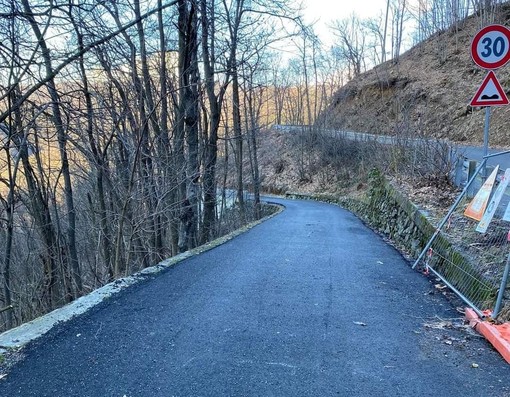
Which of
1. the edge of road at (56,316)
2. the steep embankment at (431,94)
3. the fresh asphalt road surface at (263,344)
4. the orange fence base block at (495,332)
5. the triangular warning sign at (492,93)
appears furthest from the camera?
the steep embankment at (431,94)

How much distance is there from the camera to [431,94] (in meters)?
27.9

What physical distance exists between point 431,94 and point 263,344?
28.9 metres

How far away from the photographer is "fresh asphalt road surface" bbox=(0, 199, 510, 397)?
2816 mm

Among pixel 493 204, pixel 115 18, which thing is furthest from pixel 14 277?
pixel 493 204

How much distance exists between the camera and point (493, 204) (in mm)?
4422

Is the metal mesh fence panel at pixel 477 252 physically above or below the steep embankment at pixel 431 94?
below

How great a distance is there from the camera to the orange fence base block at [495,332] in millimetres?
3238

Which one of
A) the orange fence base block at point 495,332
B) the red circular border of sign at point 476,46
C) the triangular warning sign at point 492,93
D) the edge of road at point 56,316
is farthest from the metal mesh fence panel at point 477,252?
the edge of road at point 56,316

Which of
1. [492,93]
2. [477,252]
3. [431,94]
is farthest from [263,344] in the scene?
[431,94]

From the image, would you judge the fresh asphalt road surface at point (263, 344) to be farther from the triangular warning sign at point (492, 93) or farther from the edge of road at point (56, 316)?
the triangular warning sign at point (492, 93)

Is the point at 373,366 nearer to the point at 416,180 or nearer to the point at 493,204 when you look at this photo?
the point at 493,204

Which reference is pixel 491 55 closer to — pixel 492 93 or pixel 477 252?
pixel 492 93

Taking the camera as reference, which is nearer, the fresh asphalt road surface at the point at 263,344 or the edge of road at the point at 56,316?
the fresh asphalt road surface at the point at 263,344

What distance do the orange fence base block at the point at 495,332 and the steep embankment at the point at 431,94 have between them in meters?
18.9
